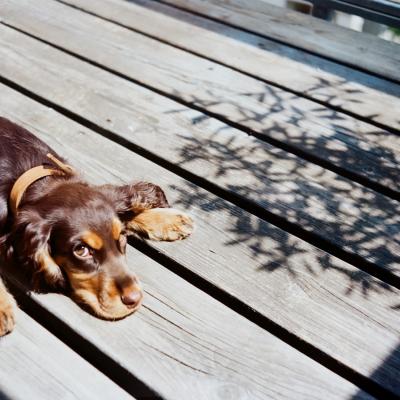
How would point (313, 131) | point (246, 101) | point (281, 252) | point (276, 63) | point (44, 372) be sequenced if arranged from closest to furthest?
point (44, 372) < point (281, 252) < point (313, 131) < point (246, 101) < point (276, 63)

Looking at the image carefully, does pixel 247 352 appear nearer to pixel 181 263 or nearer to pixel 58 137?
pixel 181 263

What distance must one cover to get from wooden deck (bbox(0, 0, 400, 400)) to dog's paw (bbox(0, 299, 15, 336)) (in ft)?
0.11

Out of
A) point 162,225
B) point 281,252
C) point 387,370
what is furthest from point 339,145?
point 387,370

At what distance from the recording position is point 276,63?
3.88 m

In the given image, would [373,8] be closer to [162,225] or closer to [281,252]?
[281,252]

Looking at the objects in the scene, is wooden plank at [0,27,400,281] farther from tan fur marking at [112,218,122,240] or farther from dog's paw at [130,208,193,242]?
tan fur marking at [112,218,122,240]

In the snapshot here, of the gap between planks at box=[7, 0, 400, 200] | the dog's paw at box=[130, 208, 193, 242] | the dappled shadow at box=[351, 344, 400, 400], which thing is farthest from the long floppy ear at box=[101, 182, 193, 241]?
the dappled shadow at box=[351, 344, 400, 400]

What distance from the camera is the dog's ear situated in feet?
7.99

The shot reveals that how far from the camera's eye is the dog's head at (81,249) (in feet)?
6.92

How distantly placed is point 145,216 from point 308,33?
8.26 feet

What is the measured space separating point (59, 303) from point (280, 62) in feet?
8.14

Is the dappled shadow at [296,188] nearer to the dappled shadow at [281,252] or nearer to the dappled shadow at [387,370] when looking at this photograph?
the dappled shadow at [281,252]

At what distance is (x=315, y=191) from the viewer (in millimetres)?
2799

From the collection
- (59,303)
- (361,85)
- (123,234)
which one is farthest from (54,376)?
(361,85)
